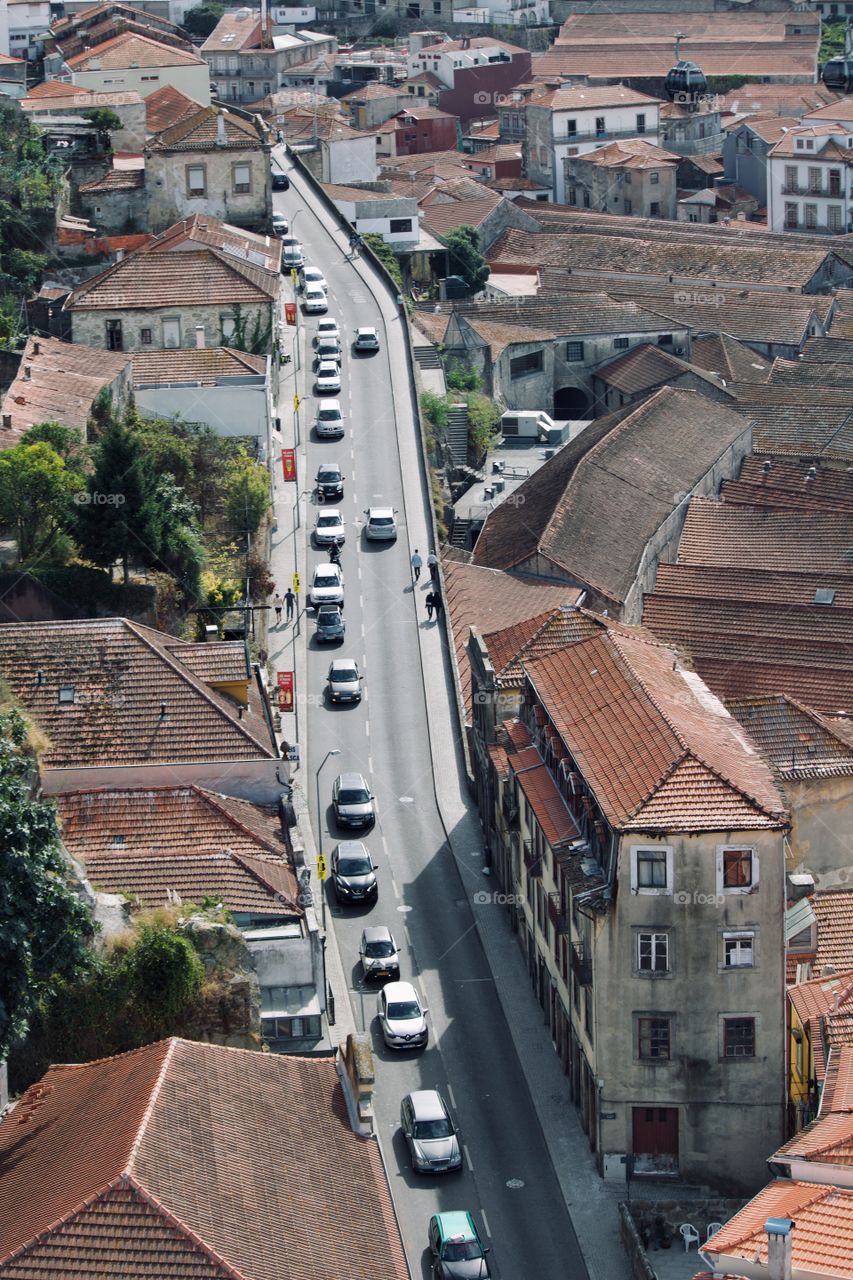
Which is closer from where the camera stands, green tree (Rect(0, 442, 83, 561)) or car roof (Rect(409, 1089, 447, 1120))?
car roof (Rect(409, 1089, 447, 1120))

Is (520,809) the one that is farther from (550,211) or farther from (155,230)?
(550,211)

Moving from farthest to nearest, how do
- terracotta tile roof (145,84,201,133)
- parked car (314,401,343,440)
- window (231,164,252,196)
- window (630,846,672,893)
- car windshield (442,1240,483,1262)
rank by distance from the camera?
terracotta tile roof (145,84,201,133)
window (231,164,252,196)
parked car (314,401,343,440)
window (630,846,672,893)
car windshield (442,1240,483,1262)

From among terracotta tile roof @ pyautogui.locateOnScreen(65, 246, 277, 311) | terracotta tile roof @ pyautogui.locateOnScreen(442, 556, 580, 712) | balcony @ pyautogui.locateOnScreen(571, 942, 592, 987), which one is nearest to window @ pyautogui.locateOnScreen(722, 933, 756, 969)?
balcony @ pyautogui.locateOnScreen(571, 942, 592, 987)

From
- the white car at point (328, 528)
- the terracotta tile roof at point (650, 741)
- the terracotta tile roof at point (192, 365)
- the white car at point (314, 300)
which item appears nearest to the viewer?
the terracotta tile roof at point (650, 741)

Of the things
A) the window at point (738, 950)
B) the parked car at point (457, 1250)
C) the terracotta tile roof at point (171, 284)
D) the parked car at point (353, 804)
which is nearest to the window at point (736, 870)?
the window at point (738, 950)

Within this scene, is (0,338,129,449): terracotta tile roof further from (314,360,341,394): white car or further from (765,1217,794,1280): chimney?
(765,1217,794,1280): chimney

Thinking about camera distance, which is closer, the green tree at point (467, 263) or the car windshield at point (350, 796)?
the car windshield at point (350, 796)

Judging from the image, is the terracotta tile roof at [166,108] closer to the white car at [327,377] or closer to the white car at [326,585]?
the white car at [327,377]
